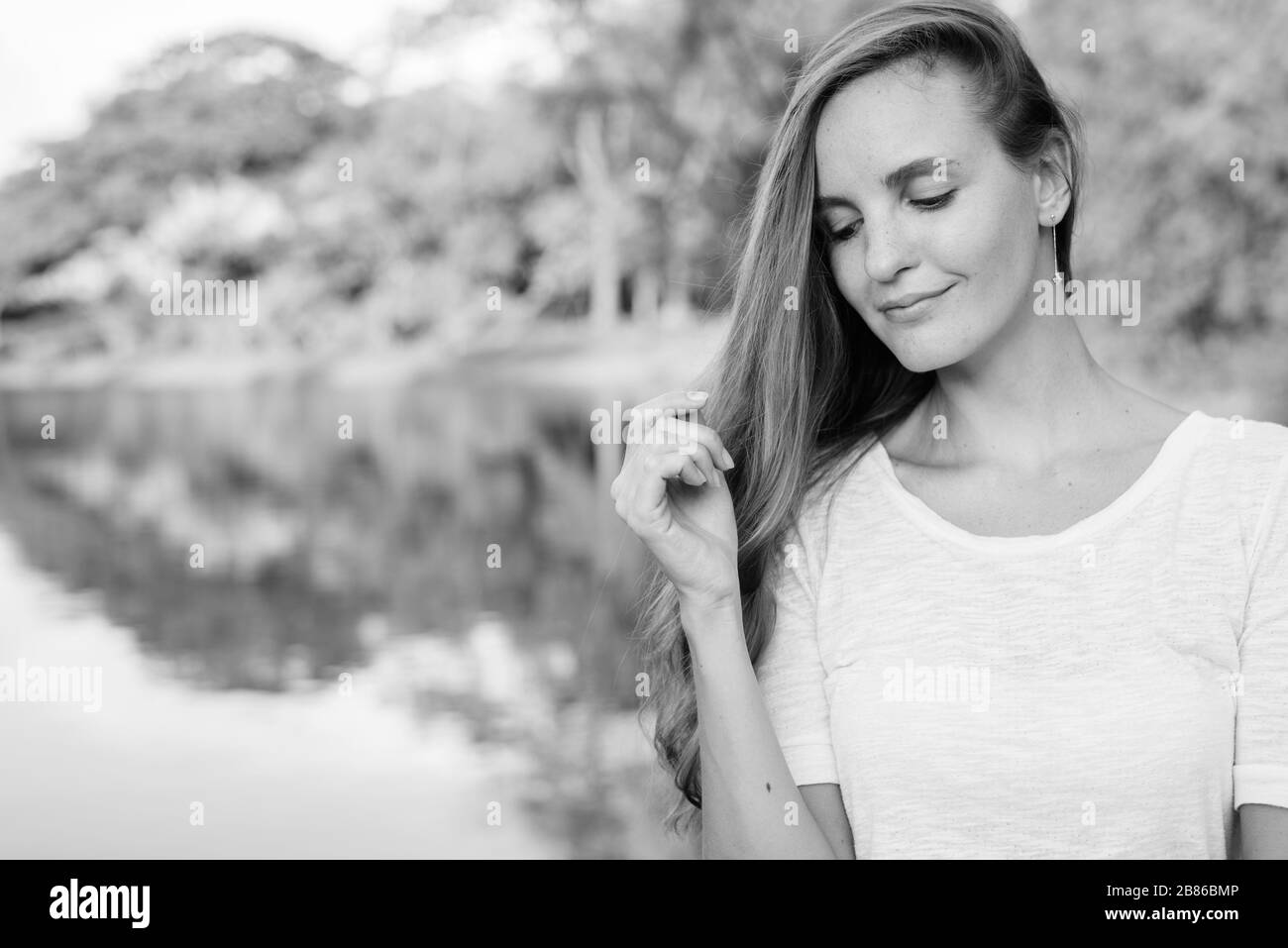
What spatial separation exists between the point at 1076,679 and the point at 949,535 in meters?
0.18

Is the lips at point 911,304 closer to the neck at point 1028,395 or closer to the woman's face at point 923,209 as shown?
the woman's face at point 923,209

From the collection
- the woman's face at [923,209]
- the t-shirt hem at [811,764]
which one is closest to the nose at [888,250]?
the woman's face at [923,209]

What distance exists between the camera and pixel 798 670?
4.64 ft

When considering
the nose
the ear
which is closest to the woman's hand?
the nose

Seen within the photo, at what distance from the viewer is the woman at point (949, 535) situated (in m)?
1.29

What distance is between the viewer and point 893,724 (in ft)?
4.35

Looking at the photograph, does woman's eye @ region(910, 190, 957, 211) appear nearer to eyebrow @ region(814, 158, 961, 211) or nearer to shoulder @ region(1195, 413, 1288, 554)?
eyebrow @ region(814, 158, 961, 211)

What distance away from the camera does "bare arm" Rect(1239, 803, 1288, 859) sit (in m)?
1.25

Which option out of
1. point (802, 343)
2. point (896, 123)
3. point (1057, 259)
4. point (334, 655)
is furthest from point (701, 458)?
point (334, 655)

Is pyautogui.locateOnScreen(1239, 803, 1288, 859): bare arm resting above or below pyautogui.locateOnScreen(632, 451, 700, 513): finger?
below

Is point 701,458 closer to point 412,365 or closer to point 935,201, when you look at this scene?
point 935,201

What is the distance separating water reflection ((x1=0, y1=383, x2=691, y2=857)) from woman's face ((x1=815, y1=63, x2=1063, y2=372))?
2.50 ft

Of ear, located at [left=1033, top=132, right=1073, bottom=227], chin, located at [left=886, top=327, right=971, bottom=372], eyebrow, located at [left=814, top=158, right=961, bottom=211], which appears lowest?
chin, located at [left=886, top=327, right=971, bottom=372]
